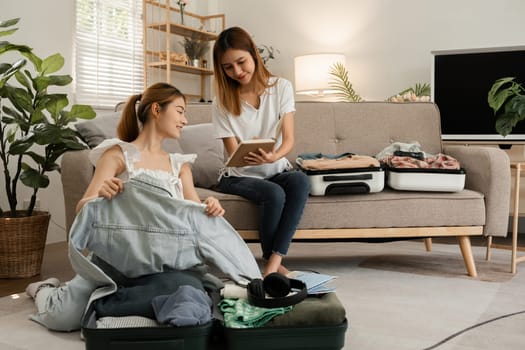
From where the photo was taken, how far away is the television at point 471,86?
12.1 feet

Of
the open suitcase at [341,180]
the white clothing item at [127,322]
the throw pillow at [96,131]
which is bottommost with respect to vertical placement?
the white clothing item at [127,322]

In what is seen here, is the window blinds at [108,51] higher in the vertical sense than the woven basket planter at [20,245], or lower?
higher

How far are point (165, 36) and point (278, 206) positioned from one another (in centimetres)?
281

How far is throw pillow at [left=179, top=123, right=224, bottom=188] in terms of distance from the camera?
265 cm

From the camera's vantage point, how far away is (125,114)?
6.51 feet

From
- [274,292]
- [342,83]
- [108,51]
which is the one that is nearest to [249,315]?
[274,292]

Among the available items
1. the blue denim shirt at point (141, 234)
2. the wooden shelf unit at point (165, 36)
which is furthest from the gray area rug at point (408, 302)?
the wooden shelf unit at point (165, 36)

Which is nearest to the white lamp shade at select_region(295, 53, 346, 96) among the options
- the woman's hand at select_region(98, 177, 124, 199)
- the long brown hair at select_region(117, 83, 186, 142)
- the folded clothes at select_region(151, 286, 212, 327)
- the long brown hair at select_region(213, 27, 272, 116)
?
the long brown hair at select_region(213, 27, 272, 116)

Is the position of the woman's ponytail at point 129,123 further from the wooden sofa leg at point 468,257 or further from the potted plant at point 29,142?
the wooden sofa leg at point 468,257

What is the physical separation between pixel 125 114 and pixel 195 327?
2.83ft

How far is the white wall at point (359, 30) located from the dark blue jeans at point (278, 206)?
178 cm

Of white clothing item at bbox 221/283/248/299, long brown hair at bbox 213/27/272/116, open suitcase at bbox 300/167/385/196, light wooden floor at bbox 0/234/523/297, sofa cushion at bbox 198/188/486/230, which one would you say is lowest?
light wooden floor at bbox 0/234/523/297

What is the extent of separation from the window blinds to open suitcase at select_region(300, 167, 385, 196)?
2080 mm

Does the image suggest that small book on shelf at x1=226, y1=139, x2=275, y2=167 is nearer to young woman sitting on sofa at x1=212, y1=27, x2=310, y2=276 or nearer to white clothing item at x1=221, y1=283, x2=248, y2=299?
young woman sitting on sofa at x1=212, y1=27, x2=310, y2=276
